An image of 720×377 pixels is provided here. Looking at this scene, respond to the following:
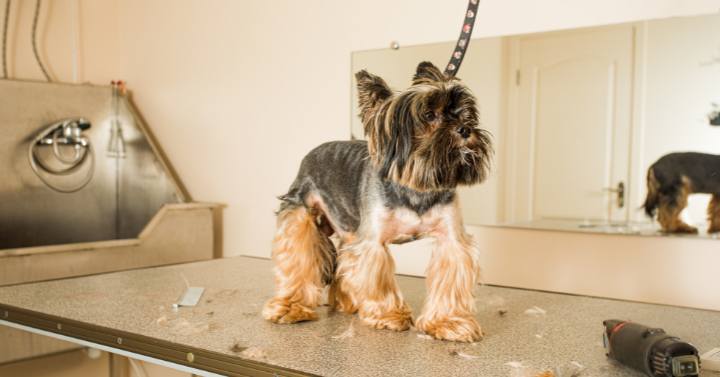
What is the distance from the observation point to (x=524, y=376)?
1.13 metres

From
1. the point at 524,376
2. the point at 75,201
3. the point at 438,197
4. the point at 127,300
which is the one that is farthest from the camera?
the point at 75,201

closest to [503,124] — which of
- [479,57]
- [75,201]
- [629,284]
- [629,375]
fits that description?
[479,57]

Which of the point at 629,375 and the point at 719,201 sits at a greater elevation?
the point at 719,201

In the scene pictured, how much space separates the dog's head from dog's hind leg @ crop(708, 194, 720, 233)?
48.4 inches

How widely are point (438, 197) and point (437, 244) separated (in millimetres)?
121

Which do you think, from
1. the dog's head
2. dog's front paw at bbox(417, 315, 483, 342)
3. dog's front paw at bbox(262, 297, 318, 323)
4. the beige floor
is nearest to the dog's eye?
the dog's head

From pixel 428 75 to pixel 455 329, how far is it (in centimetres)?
53

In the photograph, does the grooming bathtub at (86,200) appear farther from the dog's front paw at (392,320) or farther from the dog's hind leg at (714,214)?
the dog's hind leg at (714,214)

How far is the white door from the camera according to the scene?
7.45ft

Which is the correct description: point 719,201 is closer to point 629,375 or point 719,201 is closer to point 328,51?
point 629,375

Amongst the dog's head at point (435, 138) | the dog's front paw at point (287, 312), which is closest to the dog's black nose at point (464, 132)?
the dog's head at point (435, 138)

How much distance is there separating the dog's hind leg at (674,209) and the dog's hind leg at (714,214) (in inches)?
2.1

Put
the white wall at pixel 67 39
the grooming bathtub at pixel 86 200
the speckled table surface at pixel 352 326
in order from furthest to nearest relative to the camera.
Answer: the white wall at pixel 67 39 < the grooming bathtub at pixel 86 200 < the speckled table surface at pixel 352 326

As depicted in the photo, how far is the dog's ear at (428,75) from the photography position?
1.28 metres
